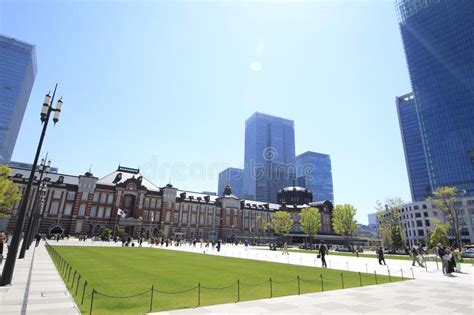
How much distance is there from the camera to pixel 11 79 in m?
123

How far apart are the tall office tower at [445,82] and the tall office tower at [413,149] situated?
20.2 m

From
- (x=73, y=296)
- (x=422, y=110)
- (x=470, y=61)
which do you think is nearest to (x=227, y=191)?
(x=73, y=296)

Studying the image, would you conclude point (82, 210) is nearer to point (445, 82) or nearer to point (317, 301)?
point (317, 301)

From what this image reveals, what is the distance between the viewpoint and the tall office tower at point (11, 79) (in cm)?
12088

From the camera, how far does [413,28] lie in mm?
118312

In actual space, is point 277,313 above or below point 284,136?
below

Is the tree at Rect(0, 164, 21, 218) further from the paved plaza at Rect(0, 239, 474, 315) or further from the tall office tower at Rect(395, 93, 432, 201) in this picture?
the tall office tower at Rect(395, 93, 432, 201)

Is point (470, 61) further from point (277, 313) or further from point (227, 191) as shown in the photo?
point (277, 313)

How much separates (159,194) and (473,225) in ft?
328

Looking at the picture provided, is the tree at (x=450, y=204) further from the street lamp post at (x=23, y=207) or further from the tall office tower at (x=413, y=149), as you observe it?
the tall office tower at (x=413, y=149)

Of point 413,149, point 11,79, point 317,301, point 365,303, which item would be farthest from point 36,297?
point 413,149

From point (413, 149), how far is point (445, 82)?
4130cm

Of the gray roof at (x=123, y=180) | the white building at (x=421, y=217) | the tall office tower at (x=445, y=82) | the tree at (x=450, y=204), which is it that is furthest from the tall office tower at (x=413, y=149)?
the gray roof at (x=123, y=180)

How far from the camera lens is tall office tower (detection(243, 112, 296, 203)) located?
168250 mm
